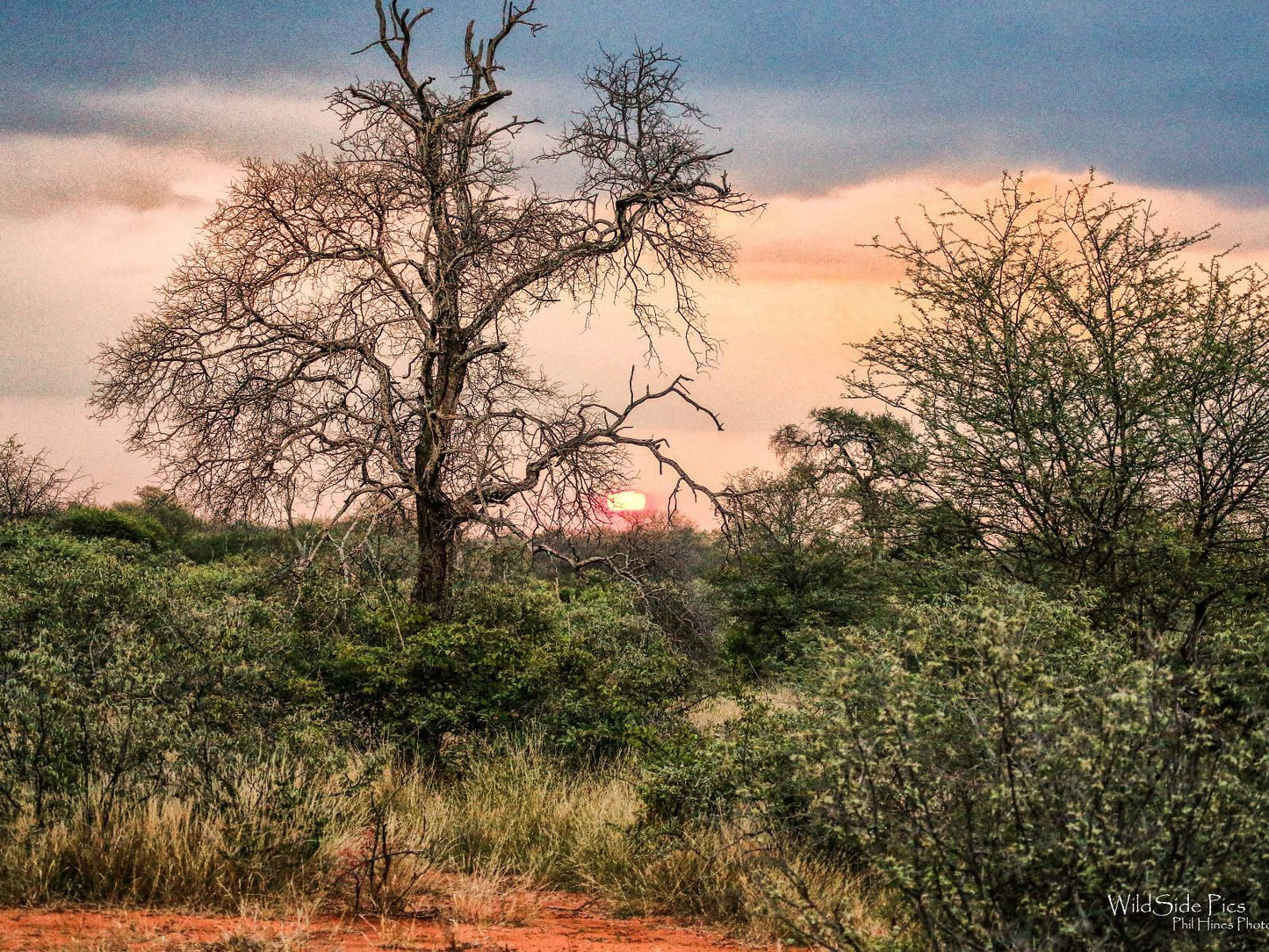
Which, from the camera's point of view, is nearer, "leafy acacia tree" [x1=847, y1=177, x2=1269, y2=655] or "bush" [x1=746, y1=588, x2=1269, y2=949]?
"bush" [x1=746, y1=588, x2=1269, y2=949]

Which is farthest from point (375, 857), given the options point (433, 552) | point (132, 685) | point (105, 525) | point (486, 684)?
point (105, 525)

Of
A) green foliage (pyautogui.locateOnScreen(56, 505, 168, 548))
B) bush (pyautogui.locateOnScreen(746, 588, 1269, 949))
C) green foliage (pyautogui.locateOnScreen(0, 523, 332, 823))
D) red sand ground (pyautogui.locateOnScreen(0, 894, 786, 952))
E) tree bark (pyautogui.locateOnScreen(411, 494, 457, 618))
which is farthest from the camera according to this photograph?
green foliage (pyautogui.locateOnScreen(56, 505, 168, 548))

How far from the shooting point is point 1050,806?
4.52 m

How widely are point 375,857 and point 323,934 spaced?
61cm

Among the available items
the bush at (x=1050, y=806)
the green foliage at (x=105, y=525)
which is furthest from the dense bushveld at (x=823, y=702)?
the green foliage at (x=105, y=525)

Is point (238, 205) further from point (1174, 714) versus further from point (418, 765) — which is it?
point (1174, 714)

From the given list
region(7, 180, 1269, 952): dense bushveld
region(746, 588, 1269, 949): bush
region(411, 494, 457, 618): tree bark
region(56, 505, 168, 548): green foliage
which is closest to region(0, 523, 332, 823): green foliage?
region(7, 180, 1269, 952): dense bushveld

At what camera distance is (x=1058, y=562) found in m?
12.0

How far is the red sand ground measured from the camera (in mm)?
5402

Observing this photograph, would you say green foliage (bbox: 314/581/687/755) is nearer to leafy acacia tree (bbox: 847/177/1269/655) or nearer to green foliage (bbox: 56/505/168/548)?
leafy acacia tree (bbox: 847/177/1269/655)

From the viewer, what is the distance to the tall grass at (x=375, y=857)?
6387mm

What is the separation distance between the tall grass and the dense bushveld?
0.10 ft

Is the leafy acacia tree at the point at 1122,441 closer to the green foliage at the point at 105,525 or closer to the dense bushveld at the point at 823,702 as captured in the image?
the dense bushveld at the point at 823,702

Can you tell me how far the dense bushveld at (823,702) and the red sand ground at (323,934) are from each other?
30cm
